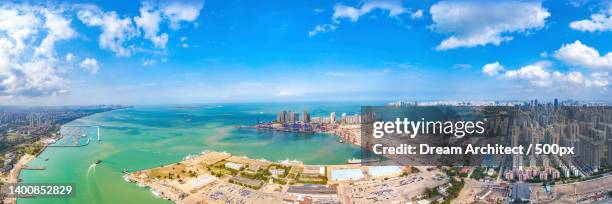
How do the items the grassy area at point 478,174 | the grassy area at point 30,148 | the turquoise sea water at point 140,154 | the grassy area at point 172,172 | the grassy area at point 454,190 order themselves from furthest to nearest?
1. the grassy area at point 30,148
2. the grassy area at point 172,172
3. the grassy area at point 478,174
4. the turquoise sea water at point 140,154
5. the grassy area at point 454,190

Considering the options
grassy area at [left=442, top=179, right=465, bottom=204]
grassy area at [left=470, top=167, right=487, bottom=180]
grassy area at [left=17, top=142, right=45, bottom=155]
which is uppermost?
grassy area at [left=17, top=142, right=45, bottom=155]

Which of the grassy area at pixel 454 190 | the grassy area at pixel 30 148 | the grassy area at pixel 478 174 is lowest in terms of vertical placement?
the grassy area at pixel 454 190

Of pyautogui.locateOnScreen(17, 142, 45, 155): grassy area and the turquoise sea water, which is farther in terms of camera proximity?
pyautogui.locateOnScreen(17, 142, 45, 155): grassy area

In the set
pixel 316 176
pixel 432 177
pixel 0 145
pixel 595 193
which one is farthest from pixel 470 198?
pixel 0 145

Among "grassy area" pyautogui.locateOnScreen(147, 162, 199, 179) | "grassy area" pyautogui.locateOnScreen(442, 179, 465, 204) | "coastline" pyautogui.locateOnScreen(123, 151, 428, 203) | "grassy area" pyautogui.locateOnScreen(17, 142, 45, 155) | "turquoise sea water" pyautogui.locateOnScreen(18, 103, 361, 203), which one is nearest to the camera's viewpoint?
"grassy area" pyautogui.locateOnScreen(442, 179, 465, 204)

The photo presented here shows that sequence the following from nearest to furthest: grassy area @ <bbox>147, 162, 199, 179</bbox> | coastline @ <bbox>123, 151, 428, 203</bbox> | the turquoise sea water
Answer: coastline @ <bbox>123, 151, 428, 203</bbox>, the turquoise sea water, grassy area @ <bbox>147, 162, 199, 179</bbox>

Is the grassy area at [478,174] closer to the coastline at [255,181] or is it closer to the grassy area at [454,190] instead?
the grassy area at [454,190]

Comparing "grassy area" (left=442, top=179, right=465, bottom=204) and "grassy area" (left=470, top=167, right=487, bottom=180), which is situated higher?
"grassy area" (left=470, top=167, right=487, bottom=180)

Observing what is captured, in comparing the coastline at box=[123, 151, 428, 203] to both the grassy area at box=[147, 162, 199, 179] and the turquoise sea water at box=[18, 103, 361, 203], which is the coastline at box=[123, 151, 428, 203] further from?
the turquoise sea water at box=[18, 103, 361, 203]

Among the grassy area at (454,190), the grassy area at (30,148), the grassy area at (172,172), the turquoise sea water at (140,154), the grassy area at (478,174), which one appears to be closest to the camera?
the grassy area at (454,190)

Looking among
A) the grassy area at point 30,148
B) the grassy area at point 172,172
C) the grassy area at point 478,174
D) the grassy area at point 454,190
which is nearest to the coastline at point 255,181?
the grassy area at point 172,172

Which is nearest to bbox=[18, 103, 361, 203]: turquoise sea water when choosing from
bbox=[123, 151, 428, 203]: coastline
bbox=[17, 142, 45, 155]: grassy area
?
bbox=[17, 142, 45, 155]: grassy area

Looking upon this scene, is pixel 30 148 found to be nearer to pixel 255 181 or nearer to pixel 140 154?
pixel 140 154
